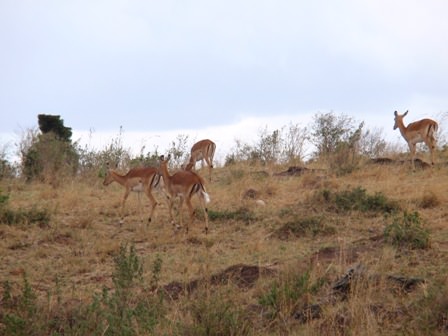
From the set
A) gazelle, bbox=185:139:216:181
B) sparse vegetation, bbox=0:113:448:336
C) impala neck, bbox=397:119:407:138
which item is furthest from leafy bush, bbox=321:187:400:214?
gazelle, bbox=185:139:216:181

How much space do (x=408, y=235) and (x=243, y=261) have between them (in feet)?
6.58

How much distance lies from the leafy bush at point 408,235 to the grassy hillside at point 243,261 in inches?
0.7

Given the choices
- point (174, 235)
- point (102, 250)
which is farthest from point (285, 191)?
point (102, 250)

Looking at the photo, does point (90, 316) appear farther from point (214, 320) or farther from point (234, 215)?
point (234, 215)

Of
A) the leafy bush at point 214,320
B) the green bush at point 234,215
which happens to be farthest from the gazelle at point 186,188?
the leafy bush at point 214,320

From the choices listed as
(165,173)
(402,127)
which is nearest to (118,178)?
(165,173)

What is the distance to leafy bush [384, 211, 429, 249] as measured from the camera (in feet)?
26.5

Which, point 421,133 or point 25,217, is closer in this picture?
point 25,217

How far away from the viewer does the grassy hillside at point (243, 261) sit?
562 centimetres

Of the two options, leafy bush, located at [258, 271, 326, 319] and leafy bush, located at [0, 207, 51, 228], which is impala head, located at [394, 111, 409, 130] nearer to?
leafy bush, located at [0, 207, 51, 228]

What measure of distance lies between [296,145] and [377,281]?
12.8 m

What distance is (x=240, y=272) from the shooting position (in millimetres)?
7637

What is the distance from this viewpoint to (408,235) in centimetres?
820

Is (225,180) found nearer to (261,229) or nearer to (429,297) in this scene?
(261,229)
